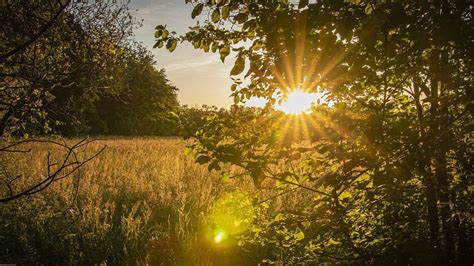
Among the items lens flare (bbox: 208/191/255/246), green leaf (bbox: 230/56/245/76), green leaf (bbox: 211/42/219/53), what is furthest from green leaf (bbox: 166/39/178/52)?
lens flare (bbox: 208/191/255/246)

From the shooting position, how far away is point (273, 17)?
2145mm

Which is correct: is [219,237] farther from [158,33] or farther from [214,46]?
[158,33]

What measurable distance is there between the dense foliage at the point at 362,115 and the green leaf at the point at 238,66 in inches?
0.4

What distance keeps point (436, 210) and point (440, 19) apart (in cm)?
167

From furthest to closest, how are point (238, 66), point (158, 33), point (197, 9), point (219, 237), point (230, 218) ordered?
1. point (230, 218)
2. point (219, 237)
3. point (158, 33)
4. point (238, 66)
5. point (197, 9)

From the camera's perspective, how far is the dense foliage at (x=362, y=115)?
6.29 ft

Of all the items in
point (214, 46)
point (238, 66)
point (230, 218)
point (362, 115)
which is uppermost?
point (214, 46)

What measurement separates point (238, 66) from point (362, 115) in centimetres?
95

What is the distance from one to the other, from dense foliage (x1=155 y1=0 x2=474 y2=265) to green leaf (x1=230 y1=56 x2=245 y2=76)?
0.01 m

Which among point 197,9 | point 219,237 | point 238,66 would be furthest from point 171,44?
point 219,237

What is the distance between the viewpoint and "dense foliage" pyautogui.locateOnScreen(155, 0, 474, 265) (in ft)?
6.29

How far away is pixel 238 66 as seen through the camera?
2350 millimetres

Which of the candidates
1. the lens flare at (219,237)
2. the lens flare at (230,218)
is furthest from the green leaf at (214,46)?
the lens flare at (219,237)

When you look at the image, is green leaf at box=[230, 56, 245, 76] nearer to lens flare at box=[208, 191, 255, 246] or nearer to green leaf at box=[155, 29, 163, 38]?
green leaf at box=[155, 29, 163, 38]
